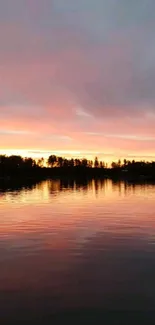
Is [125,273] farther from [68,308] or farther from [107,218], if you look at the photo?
[107,218]

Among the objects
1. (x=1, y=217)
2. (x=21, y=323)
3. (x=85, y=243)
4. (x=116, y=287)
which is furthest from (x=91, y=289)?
(x=1, y=217)

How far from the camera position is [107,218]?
40.8 m

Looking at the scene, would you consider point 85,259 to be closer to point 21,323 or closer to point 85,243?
point 85,243

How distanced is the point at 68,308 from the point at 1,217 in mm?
28780

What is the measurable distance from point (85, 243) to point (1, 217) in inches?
698

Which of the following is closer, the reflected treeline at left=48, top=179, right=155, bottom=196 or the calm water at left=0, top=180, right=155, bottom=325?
the calm water at left=0, top=180, right=155, bottom=325

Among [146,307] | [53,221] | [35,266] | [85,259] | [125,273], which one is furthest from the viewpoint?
[53,221]

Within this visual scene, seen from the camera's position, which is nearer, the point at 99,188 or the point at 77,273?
the point at 77,273

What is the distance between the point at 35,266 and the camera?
21.0m

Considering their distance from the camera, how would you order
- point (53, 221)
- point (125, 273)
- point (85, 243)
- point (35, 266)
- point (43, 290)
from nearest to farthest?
1. point (43, 290)
2. point (125, 273)
3. point (35, 266)
4. point (85, 243)
5. point (53, 221)

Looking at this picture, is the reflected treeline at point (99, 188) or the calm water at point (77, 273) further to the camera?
the reflected treeline at point (99, 188)

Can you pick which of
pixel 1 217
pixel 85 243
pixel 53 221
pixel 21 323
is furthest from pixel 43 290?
pixel 1 217

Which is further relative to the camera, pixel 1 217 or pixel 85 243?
pixel 1 217

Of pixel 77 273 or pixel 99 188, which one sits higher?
pixel 77 273
